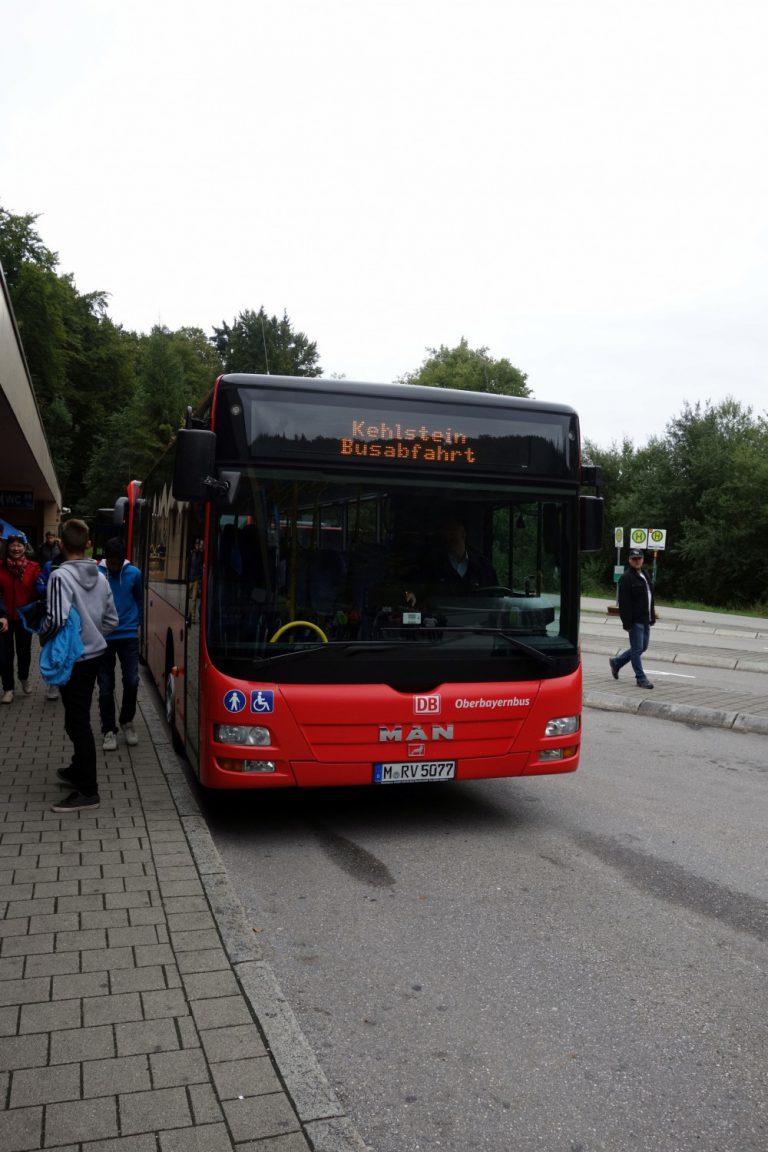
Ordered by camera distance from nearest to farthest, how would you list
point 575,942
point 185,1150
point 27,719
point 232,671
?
point 185,1150 → point 575,942 → point 232,671 → point 27,719

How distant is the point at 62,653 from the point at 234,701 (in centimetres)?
118

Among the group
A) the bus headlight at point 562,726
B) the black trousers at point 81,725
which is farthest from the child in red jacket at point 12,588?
the bus headlight at point 562,726

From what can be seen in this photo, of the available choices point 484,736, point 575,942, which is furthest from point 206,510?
point 575,942

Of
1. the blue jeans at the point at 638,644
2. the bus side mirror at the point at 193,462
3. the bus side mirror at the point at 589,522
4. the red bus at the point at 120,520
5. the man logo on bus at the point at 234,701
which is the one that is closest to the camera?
the bus side mirror at the point at 193,462

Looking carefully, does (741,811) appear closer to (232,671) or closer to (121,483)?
(232,671)

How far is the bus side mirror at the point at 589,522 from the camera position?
274 inches

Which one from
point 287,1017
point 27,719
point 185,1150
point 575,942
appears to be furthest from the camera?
point 27,719

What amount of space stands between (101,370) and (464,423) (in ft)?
Answer: 221

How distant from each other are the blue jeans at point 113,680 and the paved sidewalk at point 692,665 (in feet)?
20.3

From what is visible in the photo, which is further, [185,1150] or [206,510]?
[206,510]

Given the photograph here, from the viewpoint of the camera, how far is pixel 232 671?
610cm

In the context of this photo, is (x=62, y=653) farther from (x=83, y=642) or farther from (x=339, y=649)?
(x=339, y=649)

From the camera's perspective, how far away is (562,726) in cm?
678

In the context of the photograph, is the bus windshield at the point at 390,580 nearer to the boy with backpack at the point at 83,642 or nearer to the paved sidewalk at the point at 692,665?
the boy with backpack at the point at 83,642
